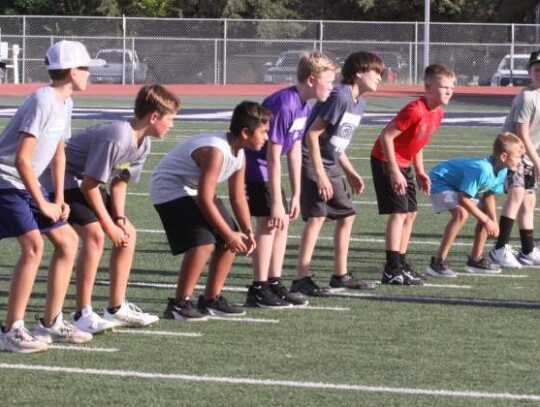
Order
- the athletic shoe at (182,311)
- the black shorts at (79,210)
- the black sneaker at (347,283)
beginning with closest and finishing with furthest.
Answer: the black shorts at (79,210) < the athletic shoe at (182,311) < the black sneaker at (347,283)

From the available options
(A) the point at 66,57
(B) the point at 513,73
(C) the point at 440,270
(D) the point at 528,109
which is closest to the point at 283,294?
(C) the point at 440,270

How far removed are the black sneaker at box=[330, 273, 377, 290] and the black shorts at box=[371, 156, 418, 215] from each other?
2.07 ft

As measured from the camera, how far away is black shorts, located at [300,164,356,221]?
8961mm

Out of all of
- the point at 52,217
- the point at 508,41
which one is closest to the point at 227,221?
the point at 52,217

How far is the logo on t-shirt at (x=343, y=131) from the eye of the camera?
902cm

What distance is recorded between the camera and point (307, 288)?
29.2 ft

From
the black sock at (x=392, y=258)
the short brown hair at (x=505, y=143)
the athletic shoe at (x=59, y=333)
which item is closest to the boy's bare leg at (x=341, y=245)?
the black sock at (x=392, y=258)

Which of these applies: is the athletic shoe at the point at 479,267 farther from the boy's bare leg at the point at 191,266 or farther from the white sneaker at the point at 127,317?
the white sneaker at the point at 127,317

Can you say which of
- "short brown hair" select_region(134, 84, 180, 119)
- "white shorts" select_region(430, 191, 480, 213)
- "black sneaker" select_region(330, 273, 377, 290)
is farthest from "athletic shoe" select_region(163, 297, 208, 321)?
"white shorts" select_region(430, 191, 480, 213)

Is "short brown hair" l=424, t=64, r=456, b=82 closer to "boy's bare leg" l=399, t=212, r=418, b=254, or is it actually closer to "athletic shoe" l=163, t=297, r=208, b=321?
"boy's bare leg" l=399, t=212, r=418, b=254

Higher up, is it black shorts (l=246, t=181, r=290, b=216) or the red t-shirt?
the red t-shirt

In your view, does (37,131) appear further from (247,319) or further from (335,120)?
(335,120)

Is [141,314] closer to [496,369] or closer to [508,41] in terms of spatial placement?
[496,369]

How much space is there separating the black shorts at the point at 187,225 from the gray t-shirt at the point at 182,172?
0.20 ft
